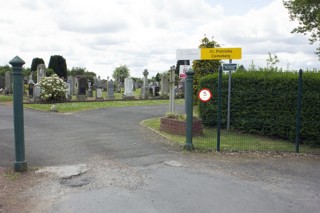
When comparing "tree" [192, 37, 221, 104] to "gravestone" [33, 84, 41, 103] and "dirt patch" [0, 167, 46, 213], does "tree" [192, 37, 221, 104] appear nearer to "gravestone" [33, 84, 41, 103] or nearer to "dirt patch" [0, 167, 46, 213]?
"gravestone" [33, 84, 41, 103]

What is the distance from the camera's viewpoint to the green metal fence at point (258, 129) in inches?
358

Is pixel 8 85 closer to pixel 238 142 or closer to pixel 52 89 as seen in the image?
pixel 52 89

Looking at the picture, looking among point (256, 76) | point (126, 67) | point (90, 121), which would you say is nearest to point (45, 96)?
point (90, 121)

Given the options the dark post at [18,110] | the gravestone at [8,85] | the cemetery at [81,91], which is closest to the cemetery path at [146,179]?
the dark post at [18,110]

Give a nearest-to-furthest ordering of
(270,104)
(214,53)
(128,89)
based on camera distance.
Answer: (270,104)
(214,53)
(128,89)

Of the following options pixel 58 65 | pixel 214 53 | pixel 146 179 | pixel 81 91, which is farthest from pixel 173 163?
pixel 58 65

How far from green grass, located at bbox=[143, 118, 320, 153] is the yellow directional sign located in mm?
2423

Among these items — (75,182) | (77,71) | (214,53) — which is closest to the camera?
(75,182)

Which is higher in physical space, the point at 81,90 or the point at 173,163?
the point at 81,90

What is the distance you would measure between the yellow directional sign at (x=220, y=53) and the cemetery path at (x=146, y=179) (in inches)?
137

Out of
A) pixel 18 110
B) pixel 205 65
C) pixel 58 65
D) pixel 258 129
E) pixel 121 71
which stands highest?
pixel 121 71

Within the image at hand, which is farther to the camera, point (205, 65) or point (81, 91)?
point (81, 91)

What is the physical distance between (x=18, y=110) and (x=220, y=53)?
7.12 metres

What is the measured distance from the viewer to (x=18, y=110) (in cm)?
647
